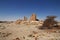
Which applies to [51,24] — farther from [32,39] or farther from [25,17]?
[25,17]

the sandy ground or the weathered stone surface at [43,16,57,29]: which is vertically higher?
the weathered stone surface at [43,16,57,29]

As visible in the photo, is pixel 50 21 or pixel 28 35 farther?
pixel 50 21

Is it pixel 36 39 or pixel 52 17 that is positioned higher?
→ pixel 52 17

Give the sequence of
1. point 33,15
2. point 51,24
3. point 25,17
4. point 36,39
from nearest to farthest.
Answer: point 36,39
point 51,24
point 33,15
point 25,17

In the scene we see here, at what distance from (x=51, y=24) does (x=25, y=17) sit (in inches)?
1149

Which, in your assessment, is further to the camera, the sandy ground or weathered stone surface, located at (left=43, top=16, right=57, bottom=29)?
weathered stone surface, located at (left=43, top=16, right=57, bottom=29)

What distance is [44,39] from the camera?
36.8 ft

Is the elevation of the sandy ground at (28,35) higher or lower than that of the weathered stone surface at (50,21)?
lower

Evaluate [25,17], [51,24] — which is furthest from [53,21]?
[25,17]

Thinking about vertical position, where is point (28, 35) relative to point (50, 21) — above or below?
below

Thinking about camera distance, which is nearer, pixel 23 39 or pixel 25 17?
pixel 23 39

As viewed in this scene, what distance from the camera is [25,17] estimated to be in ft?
173

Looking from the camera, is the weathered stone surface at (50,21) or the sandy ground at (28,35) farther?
the weathered stone surface at (50,21)

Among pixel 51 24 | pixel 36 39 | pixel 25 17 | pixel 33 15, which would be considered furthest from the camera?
pixel 25 17
